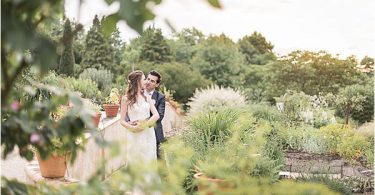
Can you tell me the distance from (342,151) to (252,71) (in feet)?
51.8

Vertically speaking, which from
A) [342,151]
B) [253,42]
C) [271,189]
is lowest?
[342,151]

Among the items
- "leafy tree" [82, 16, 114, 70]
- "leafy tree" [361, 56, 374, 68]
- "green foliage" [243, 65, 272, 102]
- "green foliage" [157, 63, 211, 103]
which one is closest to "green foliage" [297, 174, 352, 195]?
"green foliage" [157, 63, 211, 103]

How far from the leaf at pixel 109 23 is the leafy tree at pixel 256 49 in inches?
932

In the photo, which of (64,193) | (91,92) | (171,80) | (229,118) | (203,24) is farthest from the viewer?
(203,24)

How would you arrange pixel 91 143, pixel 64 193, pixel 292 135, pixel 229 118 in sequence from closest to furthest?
pixel 64 193 < pixel 91 143 < pixel 229 118 < pixel 292 135

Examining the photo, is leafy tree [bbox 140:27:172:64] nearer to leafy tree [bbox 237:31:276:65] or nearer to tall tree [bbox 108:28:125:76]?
tall tree [bbox 108:28:125:76]

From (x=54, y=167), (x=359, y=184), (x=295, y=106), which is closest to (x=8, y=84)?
(x=54, y=167)

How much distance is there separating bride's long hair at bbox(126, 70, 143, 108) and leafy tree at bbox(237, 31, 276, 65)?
64.9ft

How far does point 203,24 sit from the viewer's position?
25953 millimetres

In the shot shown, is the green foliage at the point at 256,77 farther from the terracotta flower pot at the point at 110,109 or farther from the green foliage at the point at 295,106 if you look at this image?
the terracotta flower pot at the point at 110,109

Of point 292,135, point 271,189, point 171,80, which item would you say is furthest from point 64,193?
point 171,80

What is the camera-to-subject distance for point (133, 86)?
5043mm

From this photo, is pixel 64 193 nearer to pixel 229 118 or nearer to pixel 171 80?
pixel 229 118

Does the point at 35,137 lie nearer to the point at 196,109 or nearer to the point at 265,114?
the point at 265,114
